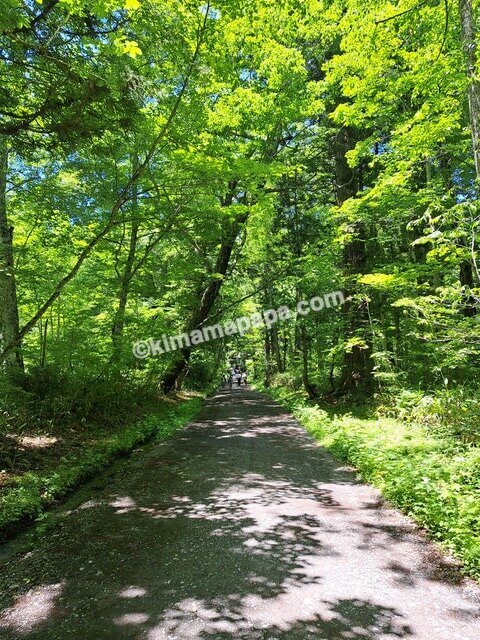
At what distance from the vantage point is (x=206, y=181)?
8273 mm

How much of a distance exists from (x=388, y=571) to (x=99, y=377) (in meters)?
7.86

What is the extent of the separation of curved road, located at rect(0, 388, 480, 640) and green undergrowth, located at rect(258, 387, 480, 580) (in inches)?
8.4

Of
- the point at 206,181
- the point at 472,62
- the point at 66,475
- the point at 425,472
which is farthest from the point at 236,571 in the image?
the point at 206,181

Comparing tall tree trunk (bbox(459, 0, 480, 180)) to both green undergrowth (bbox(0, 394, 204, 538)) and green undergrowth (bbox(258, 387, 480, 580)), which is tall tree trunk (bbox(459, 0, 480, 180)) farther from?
green undergrowth (bbox(0, 394, 204, 538))

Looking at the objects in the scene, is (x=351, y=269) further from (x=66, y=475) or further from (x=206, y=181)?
(x=66, y=475)

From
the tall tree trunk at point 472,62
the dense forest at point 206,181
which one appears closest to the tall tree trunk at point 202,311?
the dense forest at point 206,181

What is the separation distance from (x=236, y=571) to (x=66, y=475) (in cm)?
361

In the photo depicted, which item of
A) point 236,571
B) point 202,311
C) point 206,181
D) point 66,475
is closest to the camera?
point 236,571

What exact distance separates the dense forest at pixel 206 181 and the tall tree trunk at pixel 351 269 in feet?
0.25

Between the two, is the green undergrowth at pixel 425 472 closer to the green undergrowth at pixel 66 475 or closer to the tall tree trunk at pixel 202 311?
the green undergrowth at pixel 66 475

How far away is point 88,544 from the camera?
4.29 meters

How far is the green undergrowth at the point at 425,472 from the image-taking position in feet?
12.9

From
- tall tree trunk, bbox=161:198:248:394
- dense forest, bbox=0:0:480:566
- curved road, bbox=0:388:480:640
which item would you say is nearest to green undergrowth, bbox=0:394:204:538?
dense forest, bbox=0:0:480:566

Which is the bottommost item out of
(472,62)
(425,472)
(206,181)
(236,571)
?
(236,571)
